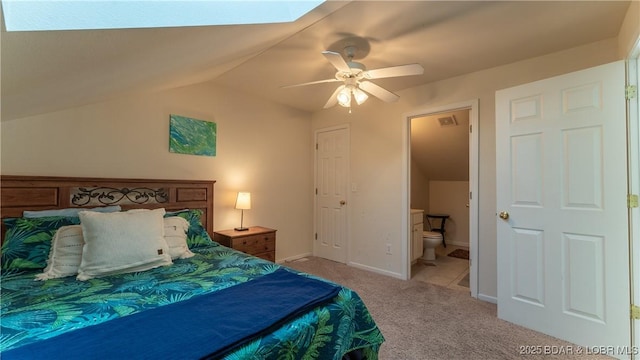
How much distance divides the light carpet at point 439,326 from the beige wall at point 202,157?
1.60 metres

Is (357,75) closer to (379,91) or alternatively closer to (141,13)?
(379,91)

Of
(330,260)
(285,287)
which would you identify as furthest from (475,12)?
(330,260)

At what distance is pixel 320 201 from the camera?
171 inches

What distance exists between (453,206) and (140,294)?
5218mm

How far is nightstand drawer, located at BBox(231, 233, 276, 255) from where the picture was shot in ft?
9.99

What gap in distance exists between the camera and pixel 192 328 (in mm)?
1062

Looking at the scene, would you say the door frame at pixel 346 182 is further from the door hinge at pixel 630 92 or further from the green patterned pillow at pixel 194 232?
the door hinge at pixel 630 92

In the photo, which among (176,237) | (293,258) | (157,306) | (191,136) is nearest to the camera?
(157,306)

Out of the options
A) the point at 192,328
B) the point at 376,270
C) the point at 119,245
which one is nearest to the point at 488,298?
the point at 376,270

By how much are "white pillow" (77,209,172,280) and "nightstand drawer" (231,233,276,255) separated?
3.64ft

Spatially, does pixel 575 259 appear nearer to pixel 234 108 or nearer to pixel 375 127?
pixel 375 127

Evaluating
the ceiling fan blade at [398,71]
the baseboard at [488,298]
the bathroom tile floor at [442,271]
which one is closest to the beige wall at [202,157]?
the bathroom tile floor at [442,271]

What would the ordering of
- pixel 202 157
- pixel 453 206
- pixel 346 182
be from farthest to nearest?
pixel 453 206
pixel 346 182
pixel 202 157

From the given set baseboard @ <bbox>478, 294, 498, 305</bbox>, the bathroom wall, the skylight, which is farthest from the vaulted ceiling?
the bathroom wall
